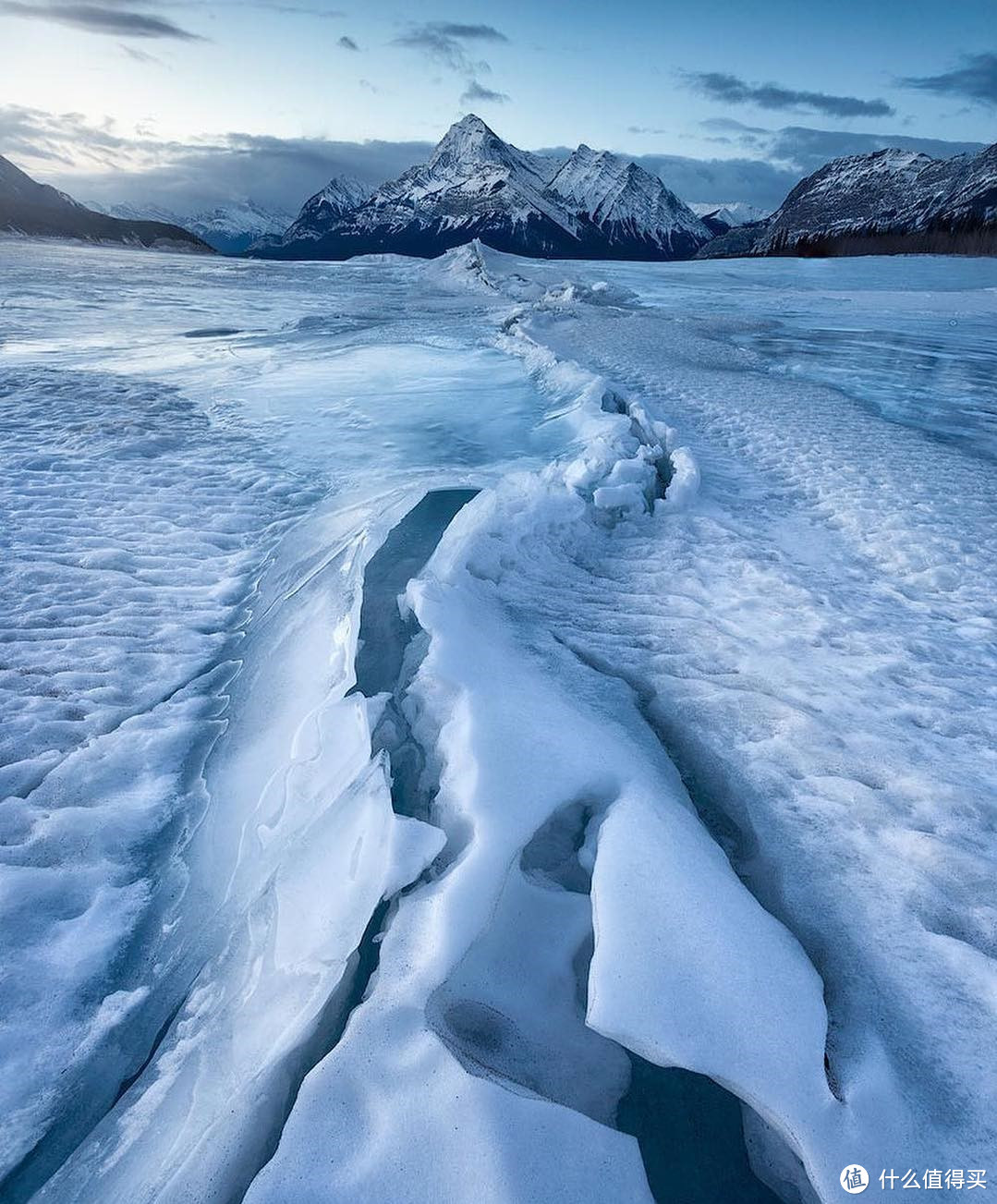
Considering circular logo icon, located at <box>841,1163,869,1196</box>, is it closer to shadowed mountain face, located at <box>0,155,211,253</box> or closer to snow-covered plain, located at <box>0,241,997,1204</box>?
snow-covered plain, located at <box>0,241,997,1204</box>

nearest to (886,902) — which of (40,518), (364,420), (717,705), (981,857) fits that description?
(981,857)

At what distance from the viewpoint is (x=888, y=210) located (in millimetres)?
95438

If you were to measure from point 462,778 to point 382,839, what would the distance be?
1.07 ft

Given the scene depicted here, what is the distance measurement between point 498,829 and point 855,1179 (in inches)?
42.2

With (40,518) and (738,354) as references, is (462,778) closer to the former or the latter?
(40,518)

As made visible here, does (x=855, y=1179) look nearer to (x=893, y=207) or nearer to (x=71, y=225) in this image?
(x=893, y=207)

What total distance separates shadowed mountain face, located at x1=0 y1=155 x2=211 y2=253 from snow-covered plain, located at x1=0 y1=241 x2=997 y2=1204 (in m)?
105

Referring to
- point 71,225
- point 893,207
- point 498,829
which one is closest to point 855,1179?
point 498,829

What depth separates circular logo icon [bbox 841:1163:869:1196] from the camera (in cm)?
130

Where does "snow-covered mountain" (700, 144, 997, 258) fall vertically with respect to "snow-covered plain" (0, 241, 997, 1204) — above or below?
above

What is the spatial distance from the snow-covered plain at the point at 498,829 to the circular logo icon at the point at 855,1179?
2cm

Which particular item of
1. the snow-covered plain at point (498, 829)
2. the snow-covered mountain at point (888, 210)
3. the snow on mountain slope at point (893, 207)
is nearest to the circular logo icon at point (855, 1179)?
the snow-covered plain at point (498, 829)

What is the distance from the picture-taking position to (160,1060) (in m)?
1.68

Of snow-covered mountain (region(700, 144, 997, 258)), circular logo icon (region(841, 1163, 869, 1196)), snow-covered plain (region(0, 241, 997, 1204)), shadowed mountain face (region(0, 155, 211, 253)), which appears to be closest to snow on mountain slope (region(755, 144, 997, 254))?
snow-covered mountain (region(700, 144, 997, 258))
